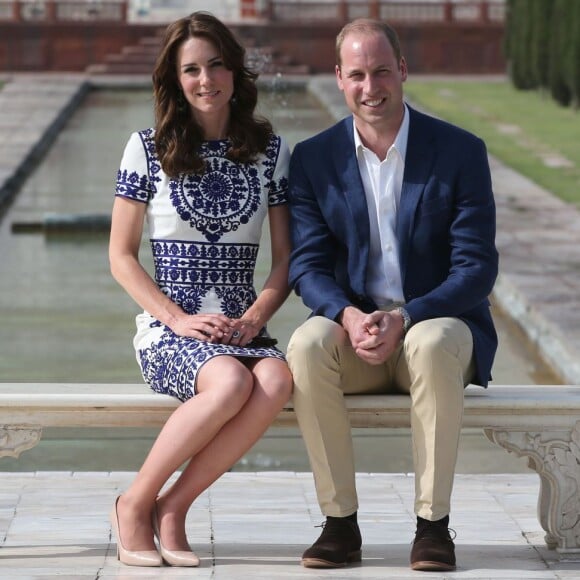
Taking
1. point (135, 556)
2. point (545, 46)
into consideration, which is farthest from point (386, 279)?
point (545, 46)

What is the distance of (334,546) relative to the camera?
342 centimetres

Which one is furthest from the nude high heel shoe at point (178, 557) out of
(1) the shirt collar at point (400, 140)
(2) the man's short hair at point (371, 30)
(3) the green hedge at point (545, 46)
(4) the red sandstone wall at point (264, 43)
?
(4) the red sandstone wall at point (264, 43)

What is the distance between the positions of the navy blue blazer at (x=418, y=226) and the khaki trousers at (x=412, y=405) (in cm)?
11

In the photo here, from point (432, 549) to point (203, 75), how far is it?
1.18 meters

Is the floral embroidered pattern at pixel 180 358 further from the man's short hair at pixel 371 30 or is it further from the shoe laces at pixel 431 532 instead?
the man's short hair at pixel 371 30

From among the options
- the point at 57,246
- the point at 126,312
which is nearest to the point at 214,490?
the point at 126,312

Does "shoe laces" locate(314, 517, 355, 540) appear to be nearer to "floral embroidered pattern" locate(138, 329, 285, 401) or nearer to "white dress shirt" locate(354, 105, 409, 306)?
"floral embroidered pattern" locate(138, 329, 285, 401)

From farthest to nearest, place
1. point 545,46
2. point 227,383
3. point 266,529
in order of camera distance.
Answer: point 545,46 → point 266,529 → point 227,383

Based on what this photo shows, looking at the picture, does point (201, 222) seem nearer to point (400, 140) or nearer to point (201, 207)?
point (201, 207)

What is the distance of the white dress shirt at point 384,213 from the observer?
3.57 meters

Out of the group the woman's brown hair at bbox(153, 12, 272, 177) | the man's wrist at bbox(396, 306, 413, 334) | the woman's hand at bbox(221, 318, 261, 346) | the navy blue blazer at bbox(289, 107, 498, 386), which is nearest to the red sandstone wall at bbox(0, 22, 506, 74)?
the woman's brown hair at bbox(153, 12, 272, 177)

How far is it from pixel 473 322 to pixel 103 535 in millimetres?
1018

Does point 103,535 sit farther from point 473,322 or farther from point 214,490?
point 473,322

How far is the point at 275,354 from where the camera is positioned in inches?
138
